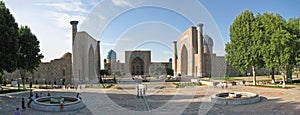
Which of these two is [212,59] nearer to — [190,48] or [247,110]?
[190,48]

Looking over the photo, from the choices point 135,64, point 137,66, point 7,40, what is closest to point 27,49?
point 7,40

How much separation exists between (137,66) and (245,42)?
215ft

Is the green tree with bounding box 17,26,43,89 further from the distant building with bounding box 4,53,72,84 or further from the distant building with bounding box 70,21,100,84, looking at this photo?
the distant building with bounding box 4,53,72,84

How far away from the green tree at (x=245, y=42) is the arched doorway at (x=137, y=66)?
61.9 m

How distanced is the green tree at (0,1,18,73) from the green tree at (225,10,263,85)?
87.6ft

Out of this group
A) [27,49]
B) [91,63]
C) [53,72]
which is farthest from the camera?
[91,63]

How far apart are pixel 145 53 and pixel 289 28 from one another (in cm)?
6545

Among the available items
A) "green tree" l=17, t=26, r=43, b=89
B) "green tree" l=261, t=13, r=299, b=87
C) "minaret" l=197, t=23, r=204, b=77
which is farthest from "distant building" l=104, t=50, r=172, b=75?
"green tree" l=261, t=13, r=299, b=87

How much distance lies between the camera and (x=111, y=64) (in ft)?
295

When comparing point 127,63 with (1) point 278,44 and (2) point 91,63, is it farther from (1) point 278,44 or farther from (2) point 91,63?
(1) point 278,44

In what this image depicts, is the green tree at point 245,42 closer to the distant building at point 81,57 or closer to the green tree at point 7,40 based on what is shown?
the distant building at point 81,57

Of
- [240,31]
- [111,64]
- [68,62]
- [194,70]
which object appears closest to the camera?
[240,31]

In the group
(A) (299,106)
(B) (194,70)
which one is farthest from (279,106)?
(B) (194,70)

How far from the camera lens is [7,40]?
23422 mm
